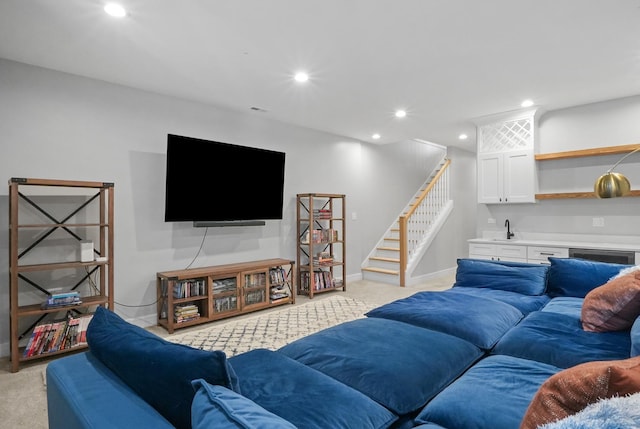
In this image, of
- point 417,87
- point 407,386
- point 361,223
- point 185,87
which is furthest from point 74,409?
point 361,223

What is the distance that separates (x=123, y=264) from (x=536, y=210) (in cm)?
509

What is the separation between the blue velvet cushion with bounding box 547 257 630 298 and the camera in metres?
2.81

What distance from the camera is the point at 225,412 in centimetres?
79

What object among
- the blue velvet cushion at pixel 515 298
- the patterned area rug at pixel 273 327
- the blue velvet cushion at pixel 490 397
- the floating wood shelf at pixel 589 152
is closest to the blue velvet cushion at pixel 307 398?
the blue velvet cushion at pixel 490 397

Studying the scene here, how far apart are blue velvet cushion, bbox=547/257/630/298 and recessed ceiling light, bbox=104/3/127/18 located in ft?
12.3

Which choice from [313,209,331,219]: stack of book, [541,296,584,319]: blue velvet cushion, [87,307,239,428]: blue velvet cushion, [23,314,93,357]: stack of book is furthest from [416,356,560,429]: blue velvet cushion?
[313,209,331,219]: stack of book

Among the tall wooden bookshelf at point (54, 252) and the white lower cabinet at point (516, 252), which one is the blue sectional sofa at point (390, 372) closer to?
the white lower cabinet at point (516, 252)

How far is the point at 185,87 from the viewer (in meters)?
3.75

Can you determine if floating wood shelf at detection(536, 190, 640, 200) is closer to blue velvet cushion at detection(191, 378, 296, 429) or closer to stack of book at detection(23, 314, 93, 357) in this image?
blue velvet cushion at detection(191, 378, 296, 429)

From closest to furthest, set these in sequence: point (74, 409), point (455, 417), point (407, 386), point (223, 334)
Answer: point (74, 409) → point (455, 417) → point (407, 386) → point (223, 334)

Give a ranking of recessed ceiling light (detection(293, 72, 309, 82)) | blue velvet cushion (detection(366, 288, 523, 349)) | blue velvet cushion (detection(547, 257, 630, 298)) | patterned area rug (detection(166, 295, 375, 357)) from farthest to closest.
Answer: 1. recessed ceiling light (detection(293, 72, 309, 82))
2. patterned area rug (detection(166, 295, 375, 357))
3. blue velvet cushion (detection(547, 257, 630, 298))
4. blue velvet cushion (detection(366, 288, 523, 349))

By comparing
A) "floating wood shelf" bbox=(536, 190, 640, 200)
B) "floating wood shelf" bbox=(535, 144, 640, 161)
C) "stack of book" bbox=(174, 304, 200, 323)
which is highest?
"floating wood shelf" bbox=(535, 144, 640, 161)

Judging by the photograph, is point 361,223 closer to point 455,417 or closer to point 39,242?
point 39,242

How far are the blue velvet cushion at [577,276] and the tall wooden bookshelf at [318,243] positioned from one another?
292 cm
